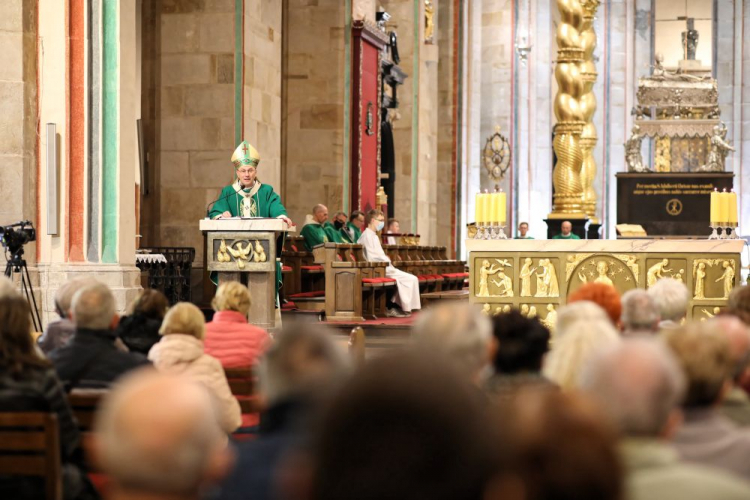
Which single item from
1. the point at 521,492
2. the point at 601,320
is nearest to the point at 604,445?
the point at 521,492

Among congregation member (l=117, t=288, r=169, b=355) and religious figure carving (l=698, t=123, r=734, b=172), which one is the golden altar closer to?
congregation member (l=117, t=288, r=169, b=355)

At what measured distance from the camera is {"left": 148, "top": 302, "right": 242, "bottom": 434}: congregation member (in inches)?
198

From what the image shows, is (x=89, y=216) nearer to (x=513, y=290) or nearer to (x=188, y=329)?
(x=513, y=290)

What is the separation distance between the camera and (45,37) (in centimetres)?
1083

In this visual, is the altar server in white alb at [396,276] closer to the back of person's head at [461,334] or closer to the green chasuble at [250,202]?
the green chasuble at [250,202]

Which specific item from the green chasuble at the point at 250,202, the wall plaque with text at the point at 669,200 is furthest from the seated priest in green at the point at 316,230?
the wall plaque with text at the point at 669,200

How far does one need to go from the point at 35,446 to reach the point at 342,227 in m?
13.5

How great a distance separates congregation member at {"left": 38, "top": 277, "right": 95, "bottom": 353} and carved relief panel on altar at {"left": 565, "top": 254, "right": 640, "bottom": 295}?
690cm

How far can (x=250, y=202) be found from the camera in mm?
12148

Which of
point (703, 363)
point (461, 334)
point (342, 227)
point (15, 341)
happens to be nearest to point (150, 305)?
point (15, 341)

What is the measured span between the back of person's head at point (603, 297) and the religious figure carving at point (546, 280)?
242 inches

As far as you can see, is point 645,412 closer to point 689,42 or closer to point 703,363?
point 703,363

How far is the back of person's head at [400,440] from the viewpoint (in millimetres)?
1680

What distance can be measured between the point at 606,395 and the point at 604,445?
0.50 meters
